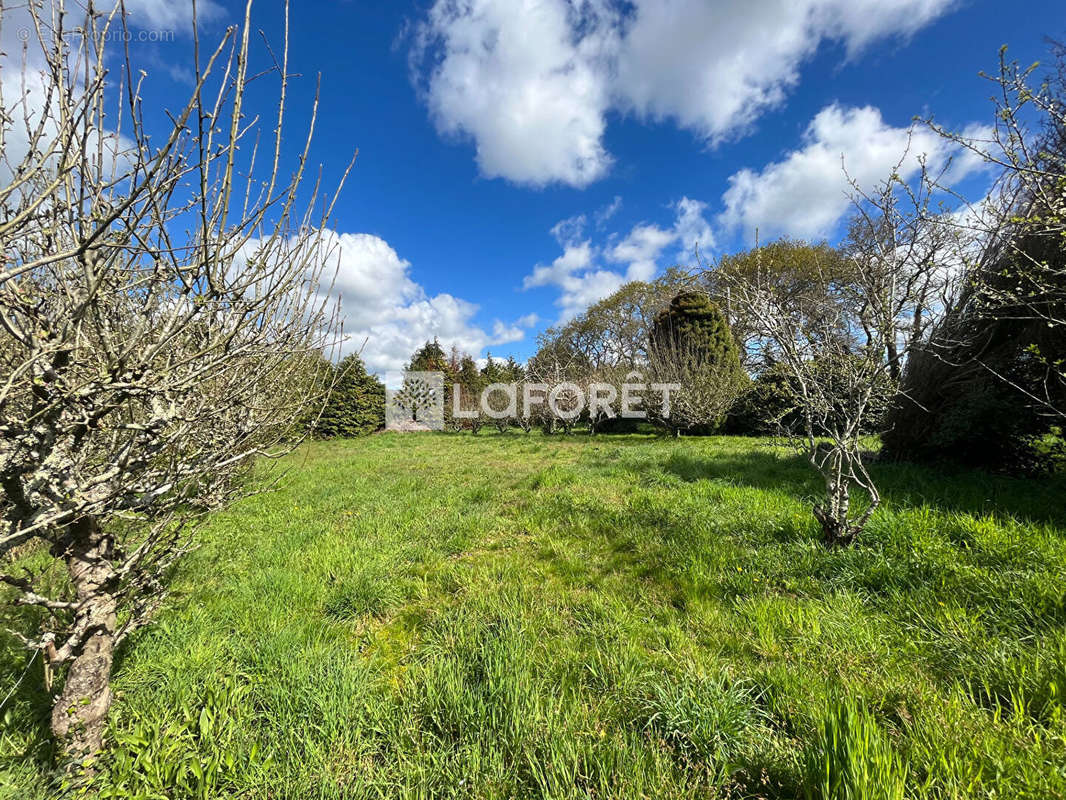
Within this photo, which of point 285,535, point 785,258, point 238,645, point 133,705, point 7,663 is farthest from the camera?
point 785,258

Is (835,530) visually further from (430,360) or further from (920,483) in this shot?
(430,360)

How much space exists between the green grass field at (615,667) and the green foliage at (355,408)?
15.5 meters

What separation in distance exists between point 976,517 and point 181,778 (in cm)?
574

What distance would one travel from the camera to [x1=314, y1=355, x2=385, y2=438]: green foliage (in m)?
17.9

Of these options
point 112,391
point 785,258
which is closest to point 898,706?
A: point 112,391

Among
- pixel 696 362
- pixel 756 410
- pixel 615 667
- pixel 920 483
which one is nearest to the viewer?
pixel 615 667

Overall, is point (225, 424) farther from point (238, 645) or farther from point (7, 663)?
point (7, 663)

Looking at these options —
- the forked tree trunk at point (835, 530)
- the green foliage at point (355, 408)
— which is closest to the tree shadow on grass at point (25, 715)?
the forked tree trunk at point (835, 530)

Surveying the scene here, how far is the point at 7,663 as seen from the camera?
2055 mm

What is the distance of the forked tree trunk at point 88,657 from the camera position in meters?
1.43

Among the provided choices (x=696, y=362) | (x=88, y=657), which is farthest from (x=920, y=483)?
(x=696, y=362)

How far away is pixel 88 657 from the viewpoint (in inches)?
58.1

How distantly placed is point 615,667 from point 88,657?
236 cm

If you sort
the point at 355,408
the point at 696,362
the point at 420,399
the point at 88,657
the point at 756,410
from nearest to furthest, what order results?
the point at 88,657, the point at 756,410, the point at 696,362, the point at 355,408, the point at 420,399
